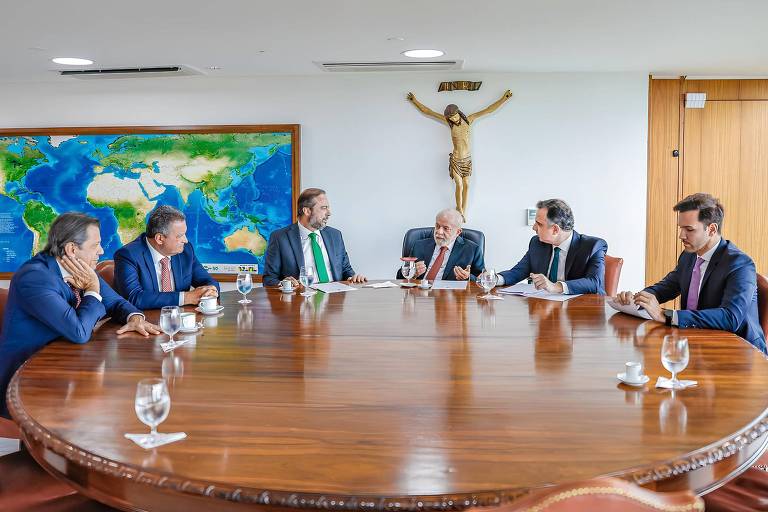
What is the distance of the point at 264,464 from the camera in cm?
136

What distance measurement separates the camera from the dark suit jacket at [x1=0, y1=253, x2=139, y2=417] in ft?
8.07

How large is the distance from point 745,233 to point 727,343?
383 cm

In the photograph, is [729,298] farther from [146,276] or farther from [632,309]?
[146,276]

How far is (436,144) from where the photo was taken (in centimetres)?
569

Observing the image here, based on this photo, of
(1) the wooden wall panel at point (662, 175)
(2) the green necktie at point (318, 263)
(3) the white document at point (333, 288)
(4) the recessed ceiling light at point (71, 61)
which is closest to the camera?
(3) the white document at point (333, 288)

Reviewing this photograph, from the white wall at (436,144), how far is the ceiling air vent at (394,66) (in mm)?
332

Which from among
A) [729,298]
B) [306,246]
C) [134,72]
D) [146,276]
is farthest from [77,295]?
[134,72]

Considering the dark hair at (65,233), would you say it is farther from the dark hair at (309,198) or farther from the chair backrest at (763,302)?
the chair backrest at (763,302)

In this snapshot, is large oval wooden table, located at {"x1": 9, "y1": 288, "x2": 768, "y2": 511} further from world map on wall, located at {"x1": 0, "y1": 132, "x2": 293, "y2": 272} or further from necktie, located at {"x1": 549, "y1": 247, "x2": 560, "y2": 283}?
world map on wall, located at {"x1": 0, "y1": 132, "x2": 293, "y2": 272}

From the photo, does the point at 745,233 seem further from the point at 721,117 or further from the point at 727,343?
the point at 727,343

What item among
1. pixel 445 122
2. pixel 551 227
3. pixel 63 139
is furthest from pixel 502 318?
pixel 63 139

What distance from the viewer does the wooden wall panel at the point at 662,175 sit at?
5676 millimetres

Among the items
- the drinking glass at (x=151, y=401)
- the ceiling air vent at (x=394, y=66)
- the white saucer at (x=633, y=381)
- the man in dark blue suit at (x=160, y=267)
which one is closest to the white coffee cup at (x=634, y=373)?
the white saucer at (x=633, y=381)

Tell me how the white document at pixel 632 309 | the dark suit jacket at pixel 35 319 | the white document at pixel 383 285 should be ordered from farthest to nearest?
the white document at pixel 383 285
the white document at pixel 632 309
the dark suit jacket at pixel 35 319
